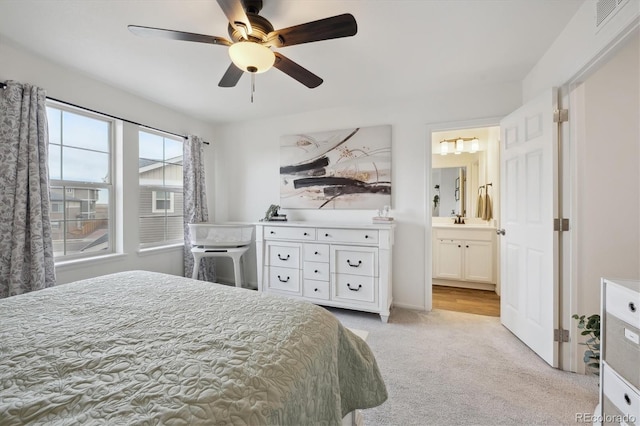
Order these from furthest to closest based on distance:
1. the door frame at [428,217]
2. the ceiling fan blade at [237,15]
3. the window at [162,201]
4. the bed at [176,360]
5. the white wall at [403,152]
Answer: the window at [162,201] → the door frame at [428,217] → the white wall at [403,152] → the ceiling fan blade at [237,15] → the bed at [176,360]

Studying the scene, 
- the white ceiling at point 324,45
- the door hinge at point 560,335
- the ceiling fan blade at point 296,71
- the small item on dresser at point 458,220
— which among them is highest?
the white ceiling at point 324,45

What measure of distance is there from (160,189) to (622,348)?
4.14 metres

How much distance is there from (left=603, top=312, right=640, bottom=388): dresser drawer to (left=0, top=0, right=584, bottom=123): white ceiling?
1.84 m

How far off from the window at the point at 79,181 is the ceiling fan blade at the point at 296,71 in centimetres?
221

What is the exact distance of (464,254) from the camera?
12.6 ft

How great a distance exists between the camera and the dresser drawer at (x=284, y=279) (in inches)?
121

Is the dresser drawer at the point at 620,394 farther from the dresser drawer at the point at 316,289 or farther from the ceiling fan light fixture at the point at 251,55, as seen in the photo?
the ceiling fan light fixture at the point at 251,55

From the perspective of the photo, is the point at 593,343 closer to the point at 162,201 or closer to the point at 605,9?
the point at 605,9

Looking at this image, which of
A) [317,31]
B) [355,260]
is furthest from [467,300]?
[317,31]

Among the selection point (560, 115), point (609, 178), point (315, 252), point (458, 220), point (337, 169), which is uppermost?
point (560, 115)

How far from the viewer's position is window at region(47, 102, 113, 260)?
2.46 m

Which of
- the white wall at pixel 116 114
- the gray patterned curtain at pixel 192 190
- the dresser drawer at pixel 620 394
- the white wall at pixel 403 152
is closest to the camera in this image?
the dresser drawer at pixel 620 394

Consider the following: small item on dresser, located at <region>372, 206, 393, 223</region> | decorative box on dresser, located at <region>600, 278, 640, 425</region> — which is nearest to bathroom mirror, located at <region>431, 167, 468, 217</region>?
small item on dresser, located at <region>372, 206, 393, 223</region>

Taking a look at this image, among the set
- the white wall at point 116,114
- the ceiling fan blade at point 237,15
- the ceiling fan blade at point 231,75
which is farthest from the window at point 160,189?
the ceiling fan blade at point 237,15
